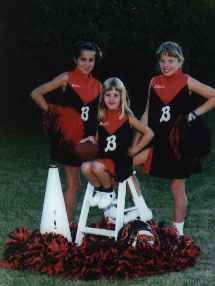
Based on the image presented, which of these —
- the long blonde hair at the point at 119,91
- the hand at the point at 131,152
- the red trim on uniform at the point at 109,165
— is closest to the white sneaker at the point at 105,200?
the red trim on uniform at the point at 109,165

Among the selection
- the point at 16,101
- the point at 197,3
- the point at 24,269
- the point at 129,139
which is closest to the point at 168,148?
the point at 129,139

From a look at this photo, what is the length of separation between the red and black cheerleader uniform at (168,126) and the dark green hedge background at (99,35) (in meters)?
5.61

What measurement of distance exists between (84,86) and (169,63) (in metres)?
0.73

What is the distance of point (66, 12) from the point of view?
1185 cm

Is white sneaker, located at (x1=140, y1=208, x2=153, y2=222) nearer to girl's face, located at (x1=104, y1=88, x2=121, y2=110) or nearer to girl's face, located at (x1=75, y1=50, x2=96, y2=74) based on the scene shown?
girl's face, located at (x1=104, y1=88, x2=121, y2=110)

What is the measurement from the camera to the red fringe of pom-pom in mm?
5488

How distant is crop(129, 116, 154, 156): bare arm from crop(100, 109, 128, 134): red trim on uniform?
71mm

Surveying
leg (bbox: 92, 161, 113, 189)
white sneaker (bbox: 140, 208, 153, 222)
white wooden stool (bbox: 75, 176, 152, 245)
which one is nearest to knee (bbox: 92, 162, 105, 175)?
leg (bbox: 92, 161, 113, 189)

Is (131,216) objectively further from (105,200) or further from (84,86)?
(84,86)

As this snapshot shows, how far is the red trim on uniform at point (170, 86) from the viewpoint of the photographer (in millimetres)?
6195

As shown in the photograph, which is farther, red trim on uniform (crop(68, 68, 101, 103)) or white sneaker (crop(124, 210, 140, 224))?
red trim on uniform (crop(68, 68, 101, 103))

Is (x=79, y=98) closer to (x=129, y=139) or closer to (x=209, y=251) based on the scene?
(x=129, y=139)

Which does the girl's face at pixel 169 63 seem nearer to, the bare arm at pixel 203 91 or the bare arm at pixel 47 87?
the bare arm at pixel 203 91

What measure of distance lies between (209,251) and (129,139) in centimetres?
112
